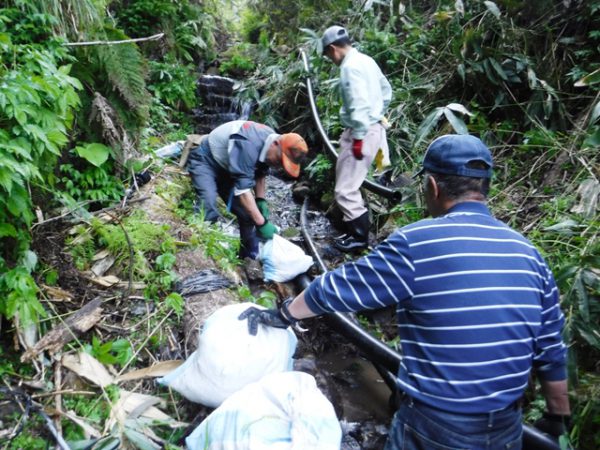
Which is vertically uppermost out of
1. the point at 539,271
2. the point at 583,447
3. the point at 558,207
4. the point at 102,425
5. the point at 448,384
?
the point at 539,271

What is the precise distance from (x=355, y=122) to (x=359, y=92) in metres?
0.30

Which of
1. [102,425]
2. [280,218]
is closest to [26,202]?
[102,425]

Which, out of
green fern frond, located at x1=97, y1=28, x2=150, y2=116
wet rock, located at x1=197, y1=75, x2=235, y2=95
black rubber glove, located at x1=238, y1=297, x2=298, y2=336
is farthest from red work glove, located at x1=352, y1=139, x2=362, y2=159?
wet rock, located at x1=197, y1=75, x2=235, y2=95

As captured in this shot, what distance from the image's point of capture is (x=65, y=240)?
3.28 metres

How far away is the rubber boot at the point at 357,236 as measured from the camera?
4.87 meters

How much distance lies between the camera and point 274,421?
6.08 feet

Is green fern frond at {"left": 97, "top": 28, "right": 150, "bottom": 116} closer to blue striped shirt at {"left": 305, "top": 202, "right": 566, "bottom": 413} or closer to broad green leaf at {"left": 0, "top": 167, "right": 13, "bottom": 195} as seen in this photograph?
broad green leaf at {"left": 0, "top": 167, "right": 13, "bottom": 195}

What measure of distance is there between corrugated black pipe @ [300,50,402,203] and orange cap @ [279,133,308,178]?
1.49 meters

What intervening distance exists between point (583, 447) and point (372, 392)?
1.43 metres

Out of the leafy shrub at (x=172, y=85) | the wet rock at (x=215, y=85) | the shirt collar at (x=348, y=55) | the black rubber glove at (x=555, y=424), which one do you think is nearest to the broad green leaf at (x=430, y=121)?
the shirt collar at (x=348, y=55)

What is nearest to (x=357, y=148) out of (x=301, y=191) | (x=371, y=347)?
(x=301, y=191)

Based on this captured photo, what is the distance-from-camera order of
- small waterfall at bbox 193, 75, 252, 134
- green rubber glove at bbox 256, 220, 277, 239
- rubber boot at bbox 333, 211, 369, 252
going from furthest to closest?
1. small waterfall at bbox 193, 75, 252, 134
2. rubber boot at bbox 333, 211, 369, 252
3. green rubber glove at bbox 256, 220, 277, 239

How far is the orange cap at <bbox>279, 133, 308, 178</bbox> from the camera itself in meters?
3.82

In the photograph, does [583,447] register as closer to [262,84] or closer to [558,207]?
[558,207]
